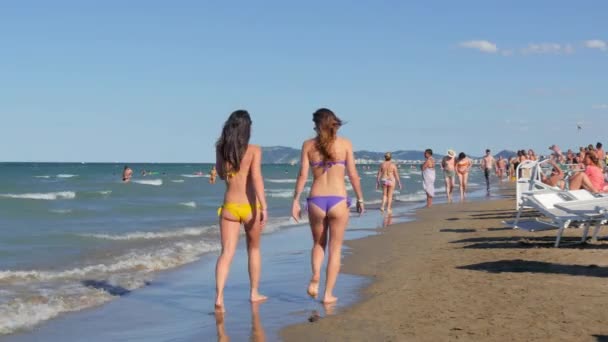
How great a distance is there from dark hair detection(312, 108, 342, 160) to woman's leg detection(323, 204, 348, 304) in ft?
1.48

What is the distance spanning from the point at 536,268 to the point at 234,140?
3425 mm

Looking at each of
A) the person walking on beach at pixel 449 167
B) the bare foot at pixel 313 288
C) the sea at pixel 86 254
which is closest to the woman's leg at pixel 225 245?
the bare foot at pixel 313 288

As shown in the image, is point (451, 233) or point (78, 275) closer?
point (78, 275)

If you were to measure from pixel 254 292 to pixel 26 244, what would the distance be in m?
8.75

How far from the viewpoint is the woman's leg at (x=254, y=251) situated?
6.41 m

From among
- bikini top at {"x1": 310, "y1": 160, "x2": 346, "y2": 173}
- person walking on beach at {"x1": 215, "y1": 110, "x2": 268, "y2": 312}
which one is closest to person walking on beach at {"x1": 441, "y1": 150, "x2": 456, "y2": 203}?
bikini top at {"x1": 310, "y1": 160, "x2": 346, "y2": 173}

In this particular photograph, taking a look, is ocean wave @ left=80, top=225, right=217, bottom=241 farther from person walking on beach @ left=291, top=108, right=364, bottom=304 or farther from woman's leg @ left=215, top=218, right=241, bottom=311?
person walking on beach @ left=291, top=108, right=364, bottom=304

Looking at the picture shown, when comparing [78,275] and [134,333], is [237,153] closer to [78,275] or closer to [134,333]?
[134,333]

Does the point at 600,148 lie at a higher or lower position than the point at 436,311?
higher

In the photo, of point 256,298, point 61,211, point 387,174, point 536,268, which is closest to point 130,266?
point 256,298

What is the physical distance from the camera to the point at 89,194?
39750 millimetres

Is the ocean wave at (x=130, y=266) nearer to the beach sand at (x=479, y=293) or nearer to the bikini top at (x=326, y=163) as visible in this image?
the beach sand at (x=479, y=293)

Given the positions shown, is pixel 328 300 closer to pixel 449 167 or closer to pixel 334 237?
pixel 334 237

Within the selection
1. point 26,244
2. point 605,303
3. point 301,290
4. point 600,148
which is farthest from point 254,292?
point 600,148
